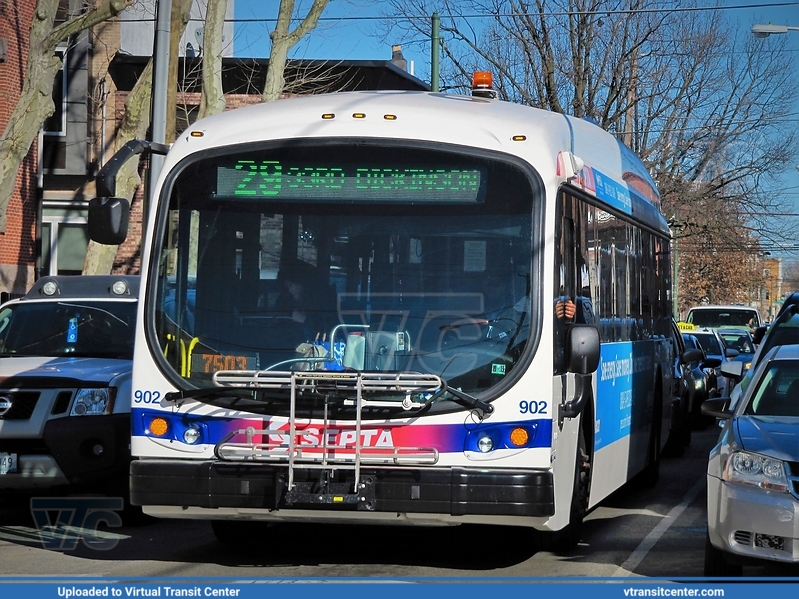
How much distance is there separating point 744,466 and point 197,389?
10.8 ft

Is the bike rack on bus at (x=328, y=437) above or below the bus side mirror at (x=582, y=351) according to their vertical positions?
below

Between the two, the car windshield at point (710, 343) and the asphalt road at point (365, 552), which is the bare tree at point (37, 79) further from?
the car windshield at point (710, 343)

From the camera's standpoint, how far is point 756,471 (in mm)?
7016

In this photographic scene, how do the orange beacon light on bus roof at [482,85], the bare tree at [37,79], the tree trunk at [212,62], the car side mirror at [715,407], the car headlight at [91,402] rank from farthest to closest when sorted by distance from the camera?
the tree trunk at [212,62] < the bare tree at [37,79] < the car headlight at [91,402] < the orange beacon light on bus roof at [482,85] < the car side mirror at [715,407]

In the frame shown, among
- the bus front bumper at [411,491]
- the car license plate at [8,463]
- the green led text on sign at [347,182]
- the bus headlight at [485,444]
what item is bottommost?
the car license plate at [8,463]

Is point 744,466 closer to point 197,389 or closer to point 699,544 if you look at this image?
point 699,544

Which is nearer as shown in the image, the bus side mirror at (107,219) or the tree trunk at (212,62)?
the bus side mirror at (107,219)

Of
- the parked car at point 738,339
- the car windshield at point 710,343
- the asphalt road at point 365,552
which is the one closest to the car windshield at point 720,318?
the parked car at point 738,339

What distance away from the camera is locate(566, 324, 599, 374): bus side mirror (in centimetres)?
729

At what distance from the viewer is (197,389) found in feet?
24.2

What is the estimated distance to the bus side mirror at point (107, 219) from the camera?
7820mm

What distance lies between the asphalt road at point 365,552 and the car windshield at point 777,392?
1.08 meters

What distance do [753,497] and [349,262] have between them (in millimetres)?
2763

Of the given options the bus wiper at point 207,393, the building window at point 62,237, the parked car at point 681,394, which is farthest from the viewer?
the building window at point 62,237
